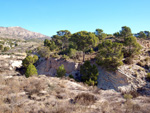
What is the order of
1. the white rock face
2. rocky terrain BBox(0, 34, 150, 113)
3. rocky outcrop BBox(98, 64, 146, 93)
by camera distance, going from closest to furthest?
rocky terrain BBox(0, 34, 150, 113), rocky outcrop BBox(98, 64, 146, 93), the white rock face

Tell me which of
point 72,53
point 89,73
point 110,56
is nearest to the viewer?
point 89,73

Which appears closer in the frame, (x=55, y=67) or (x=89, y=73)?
(x=89, y=73)

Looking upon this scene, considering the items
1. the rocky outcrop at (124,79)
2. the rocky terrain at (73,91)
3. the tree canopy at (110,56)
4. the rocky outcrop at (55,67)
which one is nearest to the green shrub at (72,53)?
the rocky terrain at (73,91)

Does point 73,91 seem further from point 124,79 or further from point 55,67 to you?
point 55,67

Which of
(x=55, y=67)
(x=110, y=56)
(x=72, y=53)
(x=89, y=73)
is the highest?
(x=72, y=53)

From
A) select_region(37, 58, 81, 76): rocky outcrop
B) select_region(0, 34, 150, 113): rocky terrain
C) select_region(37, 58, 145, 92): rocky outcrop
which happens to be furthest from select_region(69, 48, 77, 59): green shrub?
select_region(37, 58, 145, 92): rocky outcrop

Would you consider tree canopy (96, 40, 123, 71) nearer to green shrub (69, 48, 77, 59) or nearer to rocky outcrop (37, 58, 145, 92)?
rocky outcrop (37, 58, 145, 92)

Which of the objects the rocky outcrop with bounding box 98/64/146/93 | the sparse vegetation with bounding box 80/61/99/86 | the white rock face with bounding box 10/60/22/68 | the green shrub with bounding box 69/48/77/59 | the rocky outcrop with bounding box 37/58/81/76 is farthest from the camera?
the white rock face with bounding box 10/60/22/68

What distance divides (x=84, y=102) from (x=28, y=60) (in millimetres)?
24419

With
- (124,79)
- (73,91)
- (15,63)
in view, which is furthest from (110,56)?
(15,63)

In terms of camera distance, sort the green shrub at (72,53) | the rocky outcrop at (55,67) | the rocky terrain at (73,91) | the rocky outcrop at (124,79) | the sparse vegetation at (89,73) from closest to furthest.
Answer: the rocky terrain at (73,91) → the rocky outcrop at (124,79) → the sparse vegetation at (89,73) → the rocky outcrop at (55,67) → the green shrub at (72,53)

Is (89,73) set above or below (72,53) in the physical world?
below

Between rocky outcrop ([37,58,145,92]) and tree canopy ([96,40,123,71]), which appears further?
tree canopy ([96,40,123,71])

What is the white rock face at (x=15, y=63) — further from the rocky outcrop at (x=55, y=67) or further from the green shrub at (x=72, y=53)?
the green shrub at (x=72, y=53)
